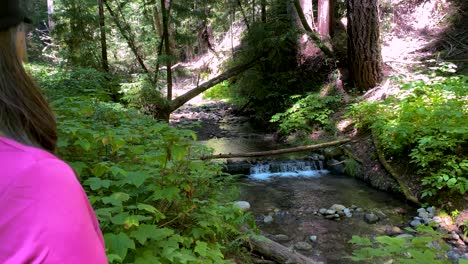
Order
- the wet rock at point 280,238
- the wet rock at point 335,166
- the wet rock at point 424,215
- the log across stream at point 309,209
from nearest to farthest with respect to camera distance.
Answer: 1. the log across stream at point 309,209
2. the wet rock at point 280,238
3. the wet rock at point 424,215
4. the wet rock at point 335,166

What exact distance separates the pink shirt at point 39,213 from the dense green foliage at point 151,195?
105 cm

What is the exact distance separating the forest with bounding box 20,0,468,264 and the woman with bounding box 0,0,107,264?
0.10 meters

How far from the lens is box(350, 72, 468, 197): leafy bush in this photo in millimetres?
5805

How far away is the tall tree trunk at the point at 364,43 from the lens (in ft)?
30.1

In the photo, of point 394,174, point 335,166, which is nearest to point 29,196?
point 394,174

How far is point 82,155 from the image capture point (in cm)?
303

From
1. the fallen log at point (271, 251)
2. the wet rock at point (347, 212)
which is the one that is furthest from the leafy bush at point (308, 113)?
the fallen log at point (271, 251)

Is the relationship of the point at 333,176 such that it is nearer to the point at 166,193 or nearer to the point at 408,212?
the point at 408,212

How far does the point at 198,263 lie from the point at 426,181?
4961 mm

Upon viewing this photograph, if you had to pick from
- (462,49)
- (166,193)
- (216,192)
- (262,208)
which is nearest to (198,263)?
(166,193)

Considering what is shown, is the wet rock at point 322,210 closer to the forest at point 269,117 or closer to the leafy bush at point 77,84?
the forest at point 269,117

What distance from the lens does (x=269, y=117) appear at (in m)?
11.9

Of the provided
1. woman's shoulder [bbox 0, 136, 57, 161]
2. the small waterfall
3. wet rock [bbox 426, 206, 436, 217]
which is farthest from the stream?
woman's shoulder [bbox 0, 136, 57, 161]

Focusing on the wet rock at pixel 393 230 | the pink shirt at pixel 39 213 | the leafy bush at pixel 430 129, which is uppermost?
the pink shirt at pixel 39 213
